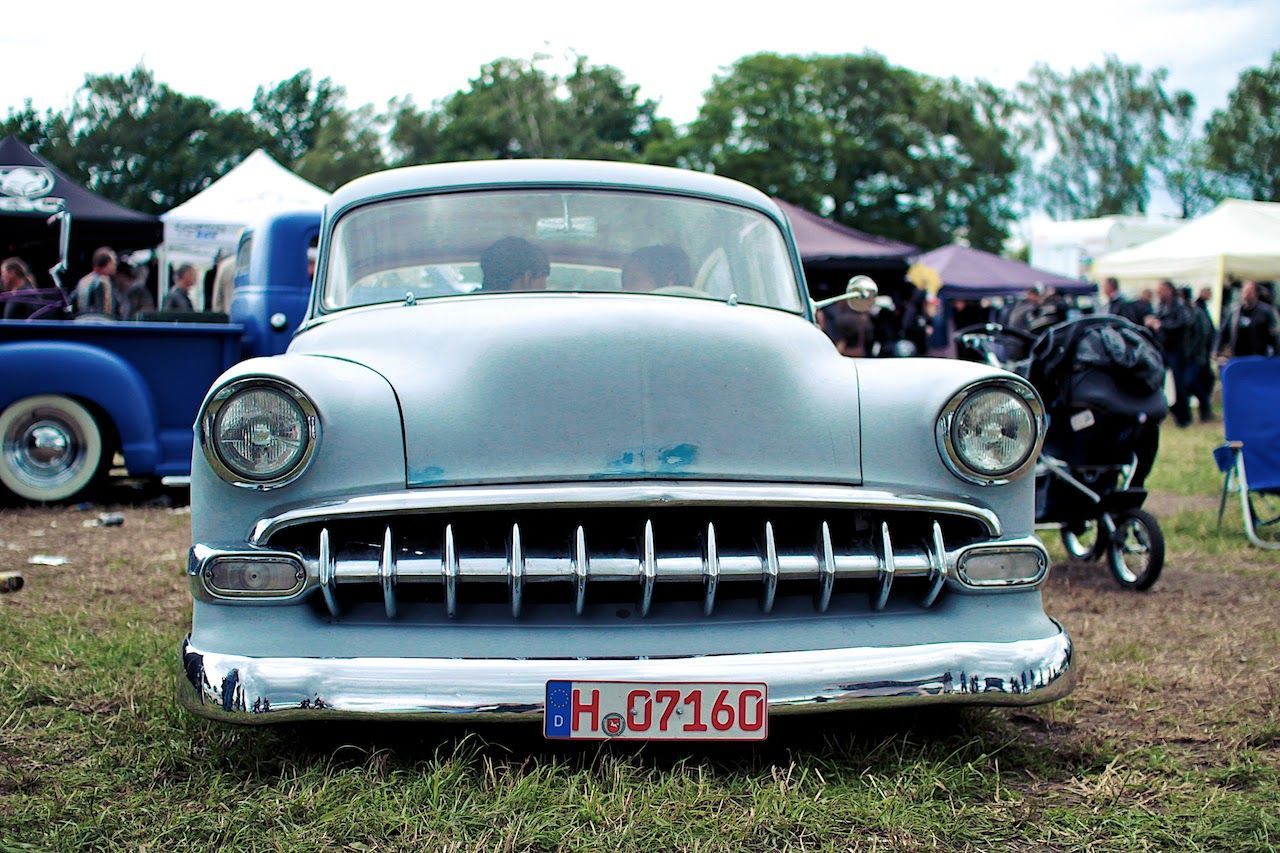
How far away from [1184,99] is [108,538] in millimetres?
58668

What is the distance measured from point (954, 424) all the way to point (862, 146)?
4226 centimetres

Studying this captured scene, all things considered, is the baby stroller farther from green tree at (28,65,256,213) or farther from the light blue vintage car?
green tree at (28,65,256,213)

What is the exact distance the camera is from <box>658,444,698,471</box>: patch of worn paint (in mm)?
2662

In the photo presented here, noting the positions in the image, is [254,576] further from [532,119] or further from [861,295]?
[532,119]

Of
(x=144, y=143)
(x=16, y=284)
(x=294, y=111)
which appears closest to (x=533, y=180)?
(x=16, y=284)

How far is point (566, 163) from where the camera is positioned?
13.0 feet

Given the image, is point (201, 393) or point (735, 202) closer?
point (735, 202)

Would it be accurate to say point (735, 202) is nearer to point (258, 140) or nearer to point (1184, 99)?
point (258, 140)

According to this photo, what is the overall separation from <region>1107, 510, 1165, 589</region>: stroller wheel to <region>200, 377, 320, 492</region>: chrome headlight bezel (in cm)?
371

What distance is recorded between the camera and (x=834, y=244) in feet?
55.6

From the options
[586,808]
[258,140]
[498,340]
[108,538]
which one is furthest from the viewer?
[258,140]

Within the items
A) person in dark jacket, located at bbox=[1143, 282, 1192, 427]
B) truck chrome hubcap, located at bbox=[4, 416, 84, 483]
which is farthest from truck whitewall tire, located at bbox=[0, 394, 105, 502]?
person in dark jacket, located at bbox=[1143, 282, 1192, 427]

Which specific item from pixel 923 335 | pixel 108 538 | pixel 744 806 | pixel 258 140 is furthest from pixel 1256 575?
pixel 258 140

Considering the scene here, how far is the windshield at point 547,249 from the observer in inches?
143
